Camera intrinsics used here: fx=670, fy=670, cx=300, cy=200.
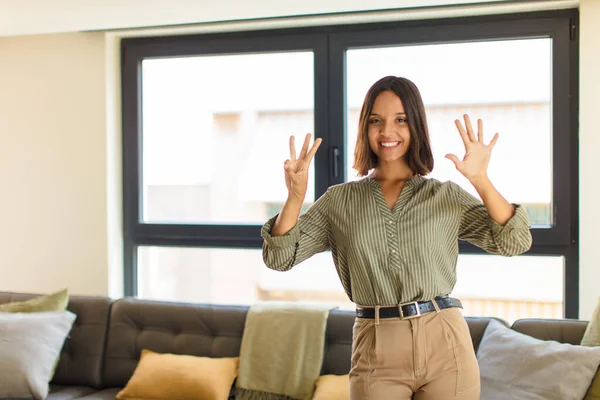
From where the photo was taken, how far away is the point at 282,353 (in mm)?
2850

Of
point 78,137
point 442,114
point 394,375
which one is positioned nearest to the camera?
point 394,375

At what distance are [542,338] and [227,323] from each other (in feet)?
4.37

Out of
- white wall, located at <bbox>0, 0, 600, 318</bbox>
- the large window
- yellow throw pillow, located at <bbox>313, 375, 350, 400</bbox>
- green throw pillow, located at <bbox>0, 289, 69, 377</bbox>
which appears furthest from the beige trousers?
white wall, located at <bbox>0, 0, 600, 318</bbox>

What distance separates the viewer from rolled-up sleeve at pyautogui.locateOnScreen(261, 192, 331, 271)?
64.0 inches

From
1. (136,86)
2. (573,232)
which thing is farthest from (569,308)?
(136,86)

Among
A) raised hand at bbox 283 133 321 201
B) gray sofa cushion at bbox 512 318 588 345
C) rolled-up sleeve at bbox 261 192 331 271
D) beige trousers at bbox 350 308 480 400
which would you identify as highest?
raised hand at bbox 283 133 321 201

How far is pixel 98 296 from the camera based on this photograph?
11.0ft

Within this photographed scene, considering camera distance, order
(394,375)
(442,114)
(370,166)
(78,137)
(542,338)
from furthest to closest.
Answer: (78,137) → (442,114) → (542,338) → (370,166) → (394,375)

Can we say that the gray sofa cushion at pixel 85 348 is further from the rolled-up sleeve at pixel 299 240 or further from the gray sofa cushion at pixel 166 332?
the rolled-up sleeve at pixel 299 240

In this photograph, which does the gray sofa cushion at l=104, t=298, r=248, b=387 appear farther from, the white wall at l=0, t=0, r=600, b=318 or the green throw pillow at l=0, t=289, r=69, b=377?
the white wall at l=0, t=0, r=600, b=318

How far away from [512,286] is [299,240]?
186 cm

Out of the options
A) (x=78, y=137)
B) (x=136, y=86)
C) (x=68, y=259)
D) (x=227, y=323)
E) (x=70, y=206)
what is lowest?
(x=227, y=323)

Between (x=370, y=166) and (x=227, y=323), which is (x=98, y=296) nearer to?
(x=227, y=323)

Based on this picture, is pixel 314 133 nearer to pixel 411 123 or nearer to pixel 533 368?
pixel 533 368
